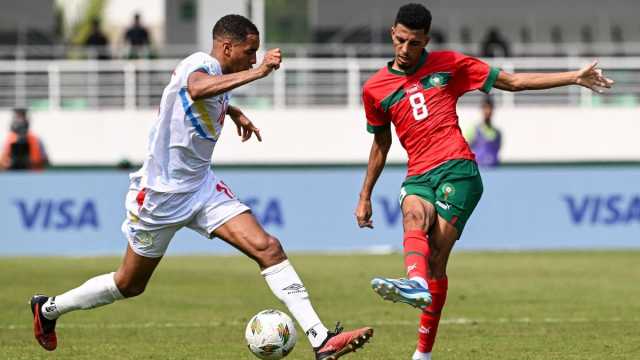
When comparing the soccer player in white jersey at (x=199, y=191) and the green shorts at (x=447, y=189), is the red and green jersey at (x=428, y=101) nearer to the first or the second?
the green shorts at (x=447, y=189)

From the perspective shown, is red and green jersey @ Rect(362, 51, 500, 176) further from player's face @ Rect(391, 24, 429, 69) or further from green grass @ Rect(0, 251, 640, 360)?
green grass @ Rect(0, 251, 640, 360)

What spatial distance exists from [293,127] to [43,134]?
208 inches

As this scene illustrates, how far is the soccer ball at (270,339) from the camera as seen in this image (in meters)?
9.89

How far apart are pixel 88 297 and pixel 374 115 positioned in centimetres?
237

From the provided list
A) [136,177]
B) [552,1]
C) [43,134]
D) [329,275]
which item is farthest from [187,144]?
[552,1]

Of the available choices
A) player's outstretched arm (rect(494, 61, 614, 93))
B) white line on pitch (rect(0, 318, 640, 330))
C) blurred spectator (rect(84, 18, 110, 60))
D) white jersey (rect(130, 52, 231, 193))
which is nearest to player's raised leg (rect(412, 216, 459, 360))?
player's outstretched arm (rect(494, 61, 614, 93))

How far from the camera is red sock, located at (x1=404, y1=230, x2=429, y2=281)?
9.52 meters

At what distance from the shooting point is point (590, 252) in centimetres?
2259

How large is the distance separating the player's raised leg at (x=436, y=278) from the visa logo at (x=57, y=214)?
12884mm

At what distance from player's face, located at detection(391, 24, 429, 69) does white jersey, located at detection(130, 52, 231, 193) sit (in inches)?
47.5

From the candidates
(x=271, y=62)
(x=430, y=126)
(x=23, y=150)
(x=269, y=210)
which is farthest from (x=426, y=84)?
(x=23, y=150)

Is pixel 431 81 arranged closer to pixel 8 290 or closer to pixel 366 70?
pixel 8 290

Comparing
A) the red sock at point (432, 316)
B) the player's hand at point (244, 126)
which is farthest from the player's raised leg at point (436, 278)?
the player's hand at point (244, 126)

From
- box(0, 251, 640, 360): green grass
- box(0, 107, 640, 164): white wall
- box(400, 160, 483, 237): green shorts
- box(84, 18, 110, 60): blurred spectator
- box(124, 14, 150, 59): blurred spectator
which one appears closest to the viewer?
box(400, 160, 483, 237): green shorts
